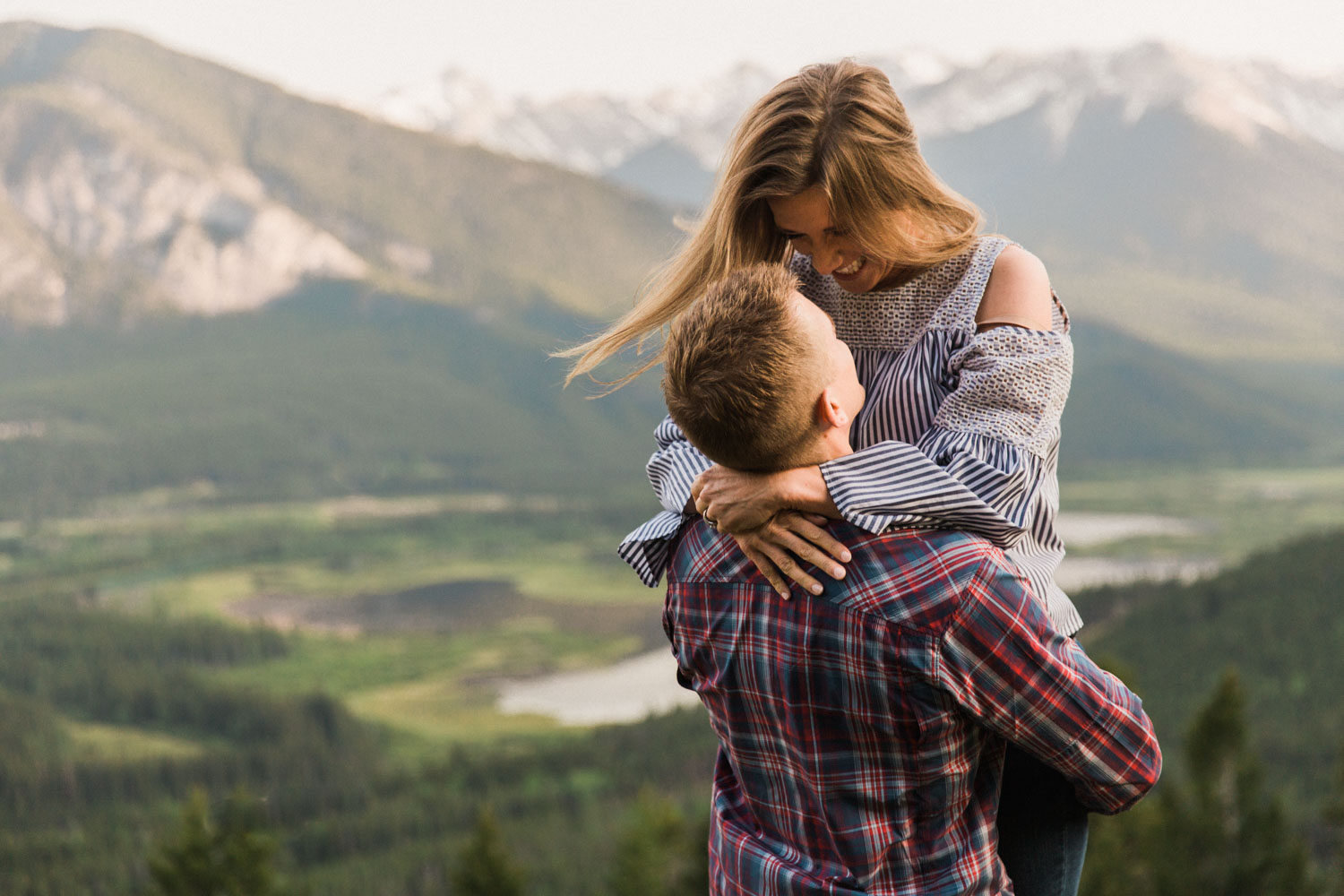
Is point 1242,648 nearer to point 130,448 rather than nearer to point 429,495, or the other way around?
point 429,495

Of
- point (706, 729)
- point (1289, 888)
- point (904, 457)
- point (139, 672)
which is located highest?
point (904, 457)

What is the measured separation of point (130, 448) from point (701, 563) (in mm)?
206301

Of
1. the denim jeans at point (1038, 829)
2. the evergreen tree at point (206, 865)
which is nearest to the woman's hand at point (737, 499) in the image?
the denim jeans at point (1038, 829)

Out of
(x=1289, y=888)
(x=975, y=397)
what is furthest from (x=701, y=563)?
(x=1289, y=888)

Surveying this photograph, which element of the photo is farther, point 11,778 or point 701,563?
point 11,778

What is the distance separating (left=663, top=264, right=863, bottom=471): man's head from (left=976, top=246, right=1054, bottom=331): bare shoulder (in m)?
0.44

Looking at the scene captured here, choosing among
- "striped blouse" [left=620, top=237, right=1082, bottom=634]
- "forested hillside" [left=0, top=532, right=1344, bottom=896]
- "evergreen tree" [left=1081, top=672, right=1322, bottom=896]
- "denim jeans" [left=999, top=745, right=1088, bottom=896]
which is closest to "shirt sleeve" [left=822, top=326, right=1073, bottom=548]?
"striped blouse" [left=620, top=237, right=1082, bottom=634]

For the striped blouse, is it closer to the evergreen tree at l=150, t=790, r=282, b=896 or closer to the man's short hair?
the man's short hair

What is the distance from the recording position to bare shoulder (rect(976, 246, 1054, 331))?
276cm

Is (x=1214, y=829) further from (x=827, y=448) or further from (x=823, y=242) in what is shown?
(x=827, y=448)

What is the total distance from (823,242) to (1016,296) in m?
0.45

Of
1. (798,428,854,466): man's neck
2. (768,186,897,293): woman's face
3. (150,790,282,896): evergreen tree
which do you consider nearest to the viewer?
(798,428,854,466): man's neck

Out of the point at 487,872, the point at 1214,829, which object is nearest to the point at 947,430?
the point at 487,872

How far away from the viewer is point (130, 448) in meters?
192
